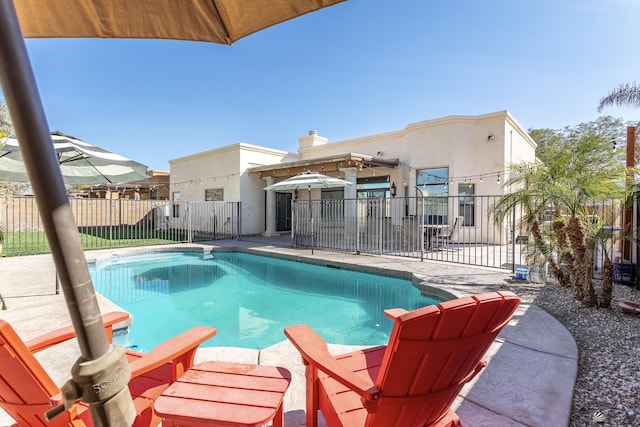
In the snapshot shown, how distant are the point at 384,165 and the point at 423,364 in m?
11.5

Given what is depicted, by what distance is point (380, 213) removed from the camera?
935 cm

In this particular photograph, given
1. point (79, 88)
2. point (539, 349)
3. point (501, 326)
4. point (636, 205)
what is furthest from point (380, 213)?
point (79, 88)

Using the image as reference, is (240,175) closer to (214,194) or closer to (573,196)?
(214,194)

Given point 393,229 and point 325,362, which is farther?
point 393,229

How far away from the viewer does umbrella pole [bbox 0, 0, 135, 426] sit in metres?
0.56

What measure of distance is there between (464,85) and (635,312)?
942 cm

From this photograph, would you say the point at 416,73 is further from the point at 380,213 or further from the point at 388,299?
the point at 388,299

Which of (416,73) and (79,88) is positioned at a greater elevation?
(416,73)

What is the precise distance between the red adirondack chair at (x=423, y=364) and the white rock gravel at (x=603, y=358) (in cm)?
128

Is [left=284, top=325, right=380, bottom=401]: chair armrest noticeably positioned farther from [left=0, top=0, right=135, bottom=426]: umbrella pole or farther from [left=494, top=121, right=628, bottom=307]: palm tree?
[left=494, top=121, right=628, bottom=307]: palm tree

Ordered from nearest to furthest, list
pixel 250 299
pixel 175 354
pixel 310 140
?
pixel 175 354
pixel 250 299
pixel 310 140

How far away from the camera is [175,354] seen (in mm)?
1732

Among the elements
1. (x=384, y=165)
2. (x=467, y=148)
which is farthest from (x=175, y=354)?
(x=467, y=148)

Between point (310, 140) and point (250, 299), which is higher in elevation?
point (310, 140)
